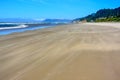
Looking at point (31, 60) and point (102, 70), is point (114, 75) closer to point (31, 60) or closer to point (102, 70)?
point (102, 70)

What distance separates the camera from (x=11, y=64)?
6262 mm

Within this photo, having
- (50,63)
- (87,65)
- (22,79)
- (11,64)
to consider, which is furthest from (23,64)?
(87,65)

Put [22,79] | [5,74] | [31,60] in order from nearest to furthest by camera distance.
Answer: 1. [22,79]
2. [5,74]
3. [31,60]

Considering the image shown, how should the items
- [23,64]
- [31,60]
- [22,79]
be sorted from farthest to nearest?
[31,60], [23,64], [22,79]

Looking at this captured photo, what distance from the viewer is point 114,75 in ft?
16.2

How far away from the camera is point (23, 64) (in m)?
6.20

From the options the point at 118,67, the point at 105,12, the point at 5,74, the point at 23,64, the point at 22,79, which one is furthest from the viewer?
the point at 105,12

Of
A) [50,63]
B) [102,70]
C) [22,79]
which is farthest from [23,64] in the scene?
[102,70]

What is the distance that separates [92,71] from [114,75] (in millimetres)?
605

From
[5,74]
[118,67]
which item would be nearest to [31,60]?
[5,74]

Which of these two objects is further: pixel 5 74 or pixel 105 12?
pixel 105 12

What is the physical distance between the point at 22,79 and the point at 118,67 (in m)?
2.70

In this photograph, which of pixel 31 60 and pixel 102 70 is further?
pixel 31 60

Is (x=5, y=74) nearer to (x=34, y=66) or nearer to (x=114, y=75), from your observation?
(x=34, y=66)
